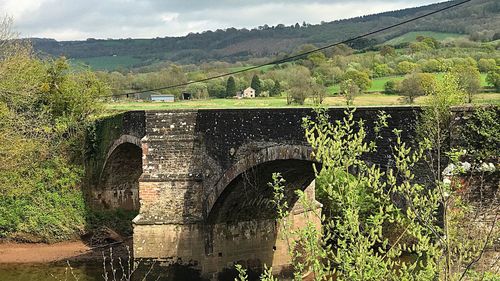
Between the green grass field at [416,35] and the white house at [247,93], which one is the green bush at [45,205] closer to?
the white house at [247,93]

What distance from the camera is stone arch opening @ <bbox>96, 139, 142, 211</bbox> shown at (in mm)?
22547

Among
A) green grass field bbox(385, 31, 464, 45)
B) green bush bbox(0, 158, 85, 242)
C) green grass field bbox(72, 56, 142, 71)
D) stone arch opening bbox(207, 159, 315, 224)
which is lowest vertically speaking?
green bush bbox(0, 158, 85, 242)

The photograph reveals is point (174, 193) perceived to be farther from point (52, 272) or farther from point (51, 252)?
point (51, 252)

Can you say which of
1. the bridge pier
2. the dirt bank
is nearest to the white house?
the dirt bank

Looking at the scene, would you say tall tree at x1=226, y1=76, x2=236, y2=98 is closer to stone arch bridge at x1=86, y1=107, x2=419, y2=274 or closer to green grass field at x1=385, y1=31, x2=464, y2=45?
green grass field at x1=385, y1=31, x2=464, y2=45

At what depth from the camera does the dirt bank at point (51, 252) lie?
19906 millimetres

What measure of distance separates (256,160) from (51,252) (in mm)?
11392

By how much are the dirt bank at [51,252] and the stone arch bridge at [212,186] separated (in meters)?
5.61

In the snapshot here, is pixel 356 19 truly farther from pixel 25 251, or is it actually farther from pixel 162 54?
pixel 25 251

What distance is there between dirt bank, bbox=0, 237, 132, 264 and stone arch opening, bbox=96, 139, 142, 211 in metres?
2.96

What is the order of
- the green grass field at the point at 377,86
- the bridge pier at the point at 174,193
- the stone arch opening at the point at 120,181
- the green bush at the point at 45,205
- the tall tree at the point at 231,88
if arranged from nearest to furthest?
the bridge pier at the point at 174,193, the green bush at the point at 45,205, the stone arch opening at the point at 120,181, the green grass field at the point at 377,86, the tall tree at the point at 231,88

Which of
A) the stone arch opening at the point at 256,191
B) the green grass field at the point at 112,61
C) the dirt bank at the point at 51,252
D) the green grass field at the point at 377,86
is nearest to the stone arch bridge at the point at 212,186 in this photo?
the stone arch opening at the point at 256,191

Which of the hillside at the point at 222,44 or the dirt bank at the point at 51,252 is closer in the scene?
the dirt bank at the point at 51,252

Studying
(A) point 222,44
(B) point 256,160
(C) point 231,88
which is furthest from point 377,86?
(A) point 222,44
